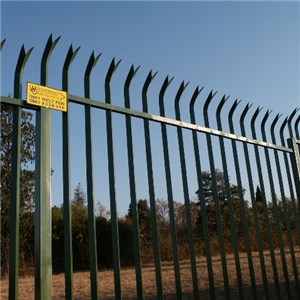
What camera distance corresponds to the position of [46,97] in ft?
7.88

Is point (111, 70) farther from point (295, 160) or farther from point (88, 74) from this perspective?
point (295, 160)

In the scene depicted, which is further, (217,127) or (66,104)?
(217,127)

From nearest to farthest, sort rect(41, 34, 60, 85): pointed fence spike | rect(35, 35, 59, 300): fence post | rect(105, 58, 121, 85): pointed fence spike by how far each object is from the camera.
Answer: rect(35, 35, 59, 300): fence post < rect(41, 34, 60, 85): pointed fence spike < rect(105, 58, 121, 85): pointed fence spike

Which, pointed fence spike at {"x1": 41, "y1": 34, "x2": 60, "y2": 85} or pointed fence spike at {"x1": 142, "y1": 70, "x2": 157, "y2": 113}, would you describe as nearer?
pointed fence spike at {"x1": 41, "y1": 34, "x2": 60, "y2": 85}

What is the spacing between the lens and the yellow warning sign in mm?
2336

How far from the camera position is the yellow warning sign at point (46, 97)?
7.66 feet

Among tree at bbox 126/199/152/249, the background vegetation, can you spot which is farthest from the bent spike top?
tree at bbox 126/199/152/249

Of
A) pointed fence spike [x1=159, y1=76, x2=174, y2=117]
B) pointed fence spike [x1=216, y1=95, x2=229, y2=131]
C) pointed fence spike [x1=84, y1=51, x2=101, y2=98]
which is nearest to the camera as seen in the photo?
pointed fence spike [x1=84, y1=51, x2=101, y2=98]

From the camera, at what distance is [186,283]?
6.86 meters

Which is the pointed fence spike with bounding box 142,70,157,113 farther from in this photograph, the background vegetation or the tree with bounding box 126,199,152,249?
the tree with bounding box 126,199,152,249

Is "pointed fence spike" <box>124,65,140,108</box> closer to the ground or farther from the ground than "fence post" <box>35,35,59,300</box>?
farther from the ground

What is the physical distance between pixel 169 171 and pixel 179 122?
0.48 meters

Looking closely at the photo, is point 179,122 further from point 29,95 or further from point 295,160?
point 295,160

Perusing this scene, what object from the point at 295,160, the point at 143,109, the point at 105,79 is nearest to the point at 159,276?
the point at 143,109
